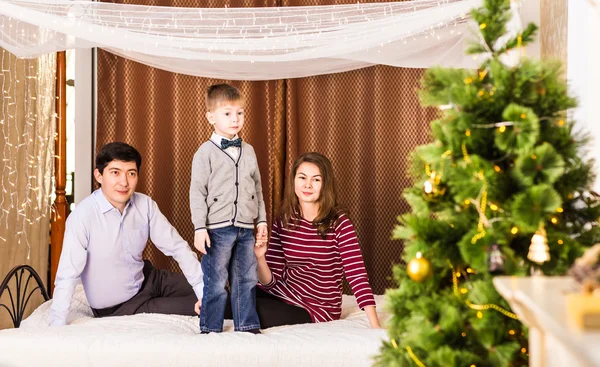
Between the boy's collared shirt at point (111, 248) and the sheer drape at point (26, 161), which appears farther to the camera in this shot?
the sheer drape at point (26, 161)

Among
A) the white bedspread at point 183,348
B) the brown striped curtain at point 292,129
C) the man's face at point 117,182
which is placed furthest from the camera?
the brown striped curtain at point 292,129

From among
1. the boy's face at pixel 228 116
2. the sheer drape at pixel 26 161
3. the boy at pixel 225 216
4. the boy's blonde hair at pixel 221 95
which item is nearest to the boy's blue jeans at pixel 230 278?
the boy at pixel 225 216

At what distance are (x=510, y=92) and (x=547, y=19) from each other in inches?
46.6

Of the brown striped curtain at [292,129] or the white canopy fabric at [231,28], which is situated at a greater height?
the white canopy fabric at [231,28]

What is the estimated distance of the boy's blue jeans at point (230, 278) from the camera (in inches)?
106

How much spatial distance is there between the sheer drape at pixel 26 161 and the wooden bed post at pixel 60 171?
0.12 ft

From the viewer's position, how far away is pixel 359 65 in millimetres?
3385

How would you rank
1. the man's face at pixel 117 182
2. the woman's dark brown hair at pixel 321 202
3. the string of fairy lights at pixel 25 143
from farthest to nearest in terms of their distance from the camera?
the string of fairy lights at pixel 25 143, the man's face at pixel 117 182, the woman's dark brown hair at pixel 321 202

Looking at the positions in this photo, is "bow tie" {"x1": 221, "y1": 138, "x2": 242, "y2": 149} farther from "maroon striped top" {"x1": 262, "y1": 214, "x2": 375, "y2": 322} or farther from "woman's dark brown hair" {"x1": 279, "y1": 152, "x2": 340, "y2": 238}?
"maroon striped top" {"x1": 262, "y1": 214, "x2": 375, "y2": 322}

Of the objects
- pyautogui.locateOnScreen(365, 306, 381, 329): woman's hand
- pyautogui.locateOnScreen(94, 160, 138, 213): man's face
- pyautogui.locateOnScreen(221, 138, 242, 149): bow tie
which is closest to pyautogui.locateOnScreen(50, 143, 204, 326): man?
pyautogui.locateOnScreen(94, 160, 138, 213): man's face

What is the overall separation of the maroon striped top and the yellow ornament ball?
3.85 feet

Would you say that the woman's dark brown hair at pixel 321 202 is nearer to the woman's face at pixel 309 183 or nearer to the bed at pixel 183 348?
the woman's face at pixel 309 183

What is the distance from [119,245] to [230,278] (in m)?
0.54

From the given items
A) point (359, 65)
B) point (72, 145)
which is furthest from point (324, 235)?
point (72, 145)
